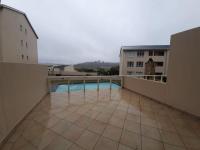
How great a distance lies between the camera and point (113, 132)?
2.12 meters

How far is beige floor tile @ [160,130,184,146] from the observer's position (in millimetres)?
1839

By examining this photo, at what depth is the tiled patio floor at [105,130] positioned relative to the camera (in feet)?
5.79

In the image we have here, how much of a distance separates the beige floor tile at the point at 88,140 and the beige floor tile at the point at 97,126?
123mm

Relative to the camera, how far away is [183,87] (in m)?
3.04

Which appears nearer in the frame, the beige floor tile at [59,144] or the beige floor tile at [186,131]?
the beige floor tile at [59,144]

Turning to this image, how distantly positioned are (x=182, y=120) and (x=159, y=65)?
16.6m

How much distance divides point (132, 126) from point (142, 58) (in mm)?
16489

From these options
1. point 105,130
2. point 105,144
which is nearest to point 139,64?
point 105,130

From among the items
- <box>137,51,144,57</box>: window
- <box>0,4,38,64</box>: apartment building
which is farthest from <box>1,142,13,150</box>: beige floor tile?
<box>137,51,144,57</box>: window

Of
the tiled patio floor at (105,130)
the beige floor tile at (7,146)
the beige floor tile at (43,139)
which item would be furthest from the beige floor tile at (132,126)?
the beige floor tile at (7,146)

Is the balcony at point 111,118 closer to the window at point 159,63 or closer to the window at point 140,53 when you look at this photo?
the window at point 140,53

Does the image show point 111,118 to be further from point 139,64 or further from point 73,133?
point 139,64

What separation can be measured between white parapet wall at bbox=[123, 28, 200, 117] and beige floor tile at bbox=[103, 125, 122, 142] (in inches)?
85.9

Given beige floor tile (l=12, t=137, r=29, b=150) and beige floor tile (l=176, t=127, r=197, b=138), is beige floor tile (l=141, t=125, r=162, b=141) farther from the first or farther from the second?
beige floor tile (l=12, t=137, r=29, b=150)
